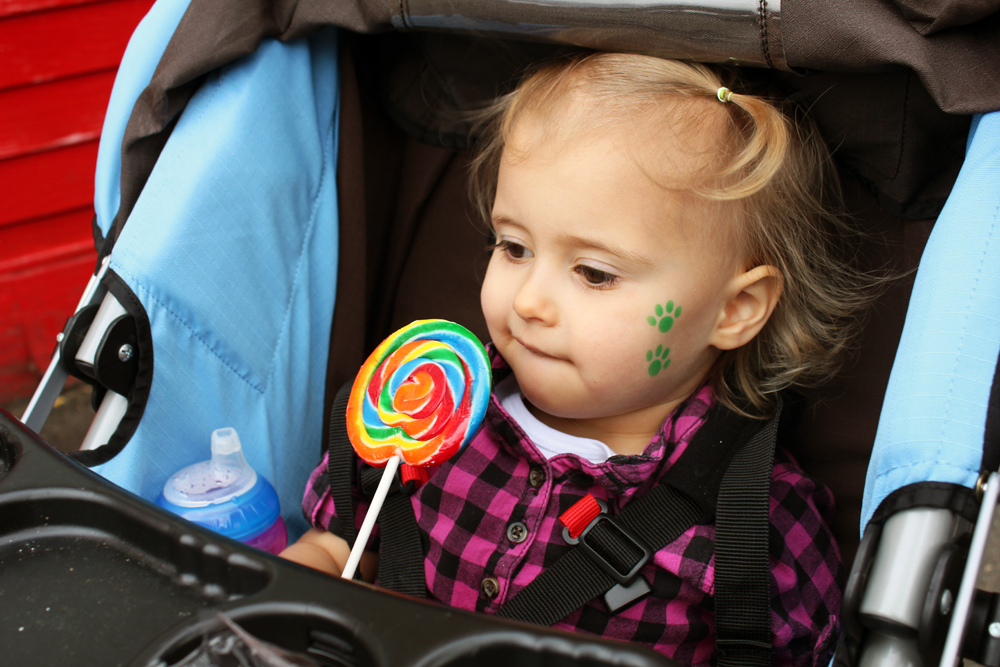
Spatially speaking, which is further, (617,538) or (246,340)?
(246,340)

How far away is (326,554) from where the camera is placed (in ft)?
4.42

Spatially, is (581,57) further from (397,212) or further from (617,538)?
(617,538)

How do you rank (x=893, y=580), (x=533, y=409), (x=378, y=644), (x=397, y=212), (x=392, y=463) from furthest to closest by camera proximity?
(x=397, y=212)
(x=533, y=409)
(x=392, y=463)
(x=893, y=580)
(x=378, y=644)

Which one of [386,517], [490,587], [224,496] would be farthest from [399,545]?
[224,496]

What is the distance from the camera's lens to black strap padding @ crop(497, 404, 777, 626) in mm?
1154

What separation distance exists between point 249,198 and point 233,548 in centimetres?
69

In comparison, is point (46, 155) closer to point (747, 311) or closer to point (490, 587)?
point (490, 587)

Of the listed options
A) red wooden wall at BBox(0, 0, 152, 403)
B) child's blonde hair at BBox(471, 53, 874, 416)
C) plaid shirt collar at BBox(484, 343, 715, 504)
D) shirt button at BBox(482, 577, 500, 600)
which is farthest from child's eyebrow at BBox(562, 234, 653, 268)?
red wooden wall at BBox(0, 0, 152, 403)

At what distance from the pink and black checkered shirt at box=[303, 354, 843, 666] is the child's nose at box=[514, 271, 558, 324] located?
182 millimetres

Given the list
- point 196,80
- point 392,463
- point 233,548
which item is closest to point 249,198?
point 196,80

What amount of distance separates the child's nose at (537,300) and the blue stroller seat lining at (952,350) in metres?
0.42

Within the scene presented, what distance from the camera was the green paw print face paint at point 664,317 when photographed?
1141 mm

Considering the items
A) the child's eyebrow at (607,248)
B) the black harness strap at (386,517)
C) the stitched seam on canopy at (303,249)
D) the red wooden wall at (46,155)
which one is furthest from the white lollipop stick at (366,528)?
the red wooden wall at (46,155)

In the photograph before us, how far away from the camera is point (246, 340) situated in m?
1.36
